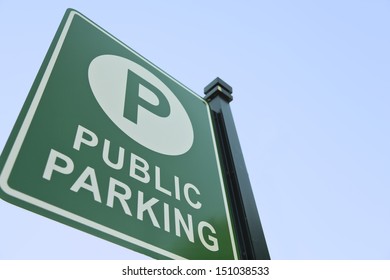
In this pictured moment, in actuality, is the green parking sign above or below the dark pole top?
below

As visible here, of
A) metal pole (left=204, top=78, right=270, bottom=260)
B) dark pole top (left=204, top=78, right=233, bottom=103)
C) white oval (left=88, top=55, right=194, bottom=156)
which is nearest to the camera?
white oval (left=88, top=55, right=194, bottom=156)

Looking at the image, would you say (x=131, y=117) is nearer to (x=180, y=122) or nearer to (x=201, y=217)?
(x=180, y=122)

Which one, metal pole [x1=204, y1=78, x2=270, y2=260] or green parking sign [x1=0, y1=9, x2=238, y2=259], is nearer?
green parking sign [x1=0, y1=9, x2=238, y2=259]

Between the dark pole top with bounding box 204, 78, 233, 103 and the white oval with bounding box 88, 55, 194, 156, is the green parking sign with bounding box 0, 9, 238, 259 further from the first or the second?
the dark pole top with bounding box 204, 78, 233, 103

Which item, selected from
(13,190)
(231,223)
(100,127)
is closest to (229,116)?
(231,223)

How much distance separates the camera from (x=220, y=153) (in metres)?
1.78

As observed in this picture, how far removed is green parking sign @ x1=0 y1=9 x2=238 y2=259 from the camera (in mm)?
887

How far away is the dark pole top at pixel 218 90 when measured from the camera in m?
2.21

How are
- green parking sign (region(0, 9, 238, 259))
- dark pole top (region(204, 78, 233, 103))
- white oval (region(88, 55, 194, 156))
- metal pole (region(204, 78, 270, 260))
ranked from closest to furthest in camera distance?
green parking sign (region(0, 9, 238, 259)) → white oval (region(88, 55, 194, 156)) → metal pole (region(204, 78, 270, 260)) → dark pole top (region(204, 78, 233, 103))

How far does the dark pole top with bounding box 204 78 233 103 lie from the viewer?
7.25 feet

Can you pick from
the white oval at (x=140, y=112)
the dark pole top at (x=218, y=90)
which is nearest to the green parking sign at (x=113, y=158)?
the white oval at (x=140, y=112)

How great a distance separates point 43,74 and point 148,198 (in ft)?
A: 1.76

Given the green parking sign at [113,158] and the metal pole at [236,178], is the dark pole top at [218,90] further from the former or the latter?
the green parking sign at [113,158]

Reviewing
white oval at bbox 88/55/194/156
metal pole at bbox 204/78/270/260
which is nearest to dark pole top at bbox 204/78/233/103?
metal pole at bbox 204/78/270/260
